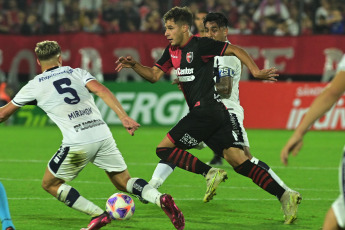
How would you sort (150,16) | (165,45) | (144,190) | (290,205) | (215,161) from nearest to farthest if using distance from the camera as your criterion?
(144,190)
(290,205)
(215,161)
(165,45)
(150,16)

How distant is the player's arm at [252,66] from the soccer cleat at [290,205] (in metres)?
1.20

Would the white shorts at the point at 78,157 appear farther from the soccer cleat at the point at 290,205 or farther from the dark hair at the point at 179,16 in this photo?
the soccer cleat at the point at 290,205

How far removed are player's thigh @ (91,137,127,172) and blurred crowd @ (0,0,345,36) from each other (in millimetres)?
12567

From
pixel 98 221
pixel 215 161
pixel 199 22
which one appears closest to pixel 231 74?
pixel 199 22

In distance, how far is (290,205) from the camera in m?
7.48

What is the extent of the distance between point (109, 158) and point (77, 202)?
0.54 meters

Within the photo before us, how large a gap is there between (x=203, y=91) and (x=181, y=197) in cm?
190

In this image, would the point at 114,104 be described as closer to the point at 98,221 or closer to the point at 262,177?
the point at 98,221

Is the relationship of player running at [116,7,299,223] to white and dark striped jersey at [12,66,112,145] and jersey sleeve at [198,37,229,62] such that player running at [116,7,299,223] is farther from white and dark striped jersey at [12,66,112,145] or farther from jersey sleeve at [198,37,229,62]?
white and dark striped jersey at [12,66,112,145]

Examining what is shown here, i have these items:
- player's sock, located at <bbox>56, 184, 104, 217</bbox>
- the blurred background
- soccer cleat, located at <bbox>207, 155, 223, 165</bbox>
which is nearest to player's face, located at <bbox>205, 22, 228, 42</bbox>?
player's sock, located at <bbox>56, 184, 104, 217</bbox>

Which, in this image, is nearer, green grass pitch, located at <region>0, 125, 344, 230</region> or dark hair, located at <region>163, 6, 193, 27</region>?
green grass pitch, located at <region>0, 125, 344, 230</region>

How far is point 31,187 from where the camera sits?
993cm

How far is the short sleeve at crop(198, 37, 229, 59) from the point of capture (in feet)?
25.0

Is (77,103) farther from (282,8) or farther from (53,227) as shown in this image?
(282,8)
